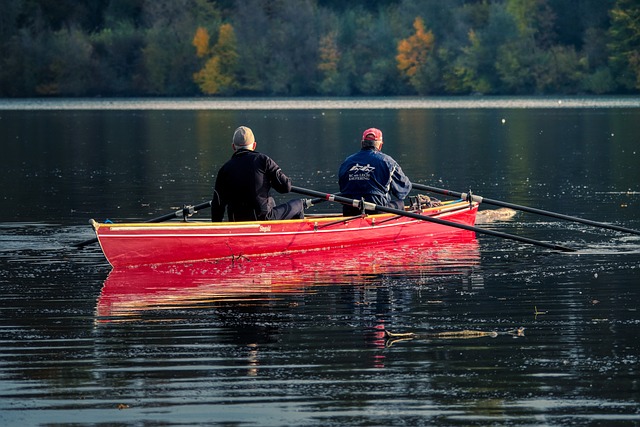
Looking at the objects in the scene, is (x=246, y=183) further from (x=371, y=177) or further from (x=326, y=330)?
(x=326, y=330)

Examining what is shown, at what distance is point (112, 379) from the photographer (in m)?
11.2

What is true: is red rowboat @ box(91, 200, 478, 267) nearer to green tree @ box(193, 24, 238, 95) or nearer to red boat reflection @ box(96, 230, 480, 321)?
red boat reflection @ box(96, 230, 480, 321)

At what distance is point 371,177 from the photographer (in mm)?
19094

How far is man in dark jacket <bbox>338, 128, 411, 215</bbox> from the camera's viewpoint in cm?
1911

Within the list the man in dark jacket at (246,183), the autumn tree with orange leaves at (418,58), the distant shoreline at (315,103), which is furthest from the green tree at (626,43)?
the man in dark jacket at (246,183)

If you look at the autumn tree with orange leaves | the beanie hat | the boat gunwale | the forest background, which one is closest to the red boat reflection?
the boat gunwale

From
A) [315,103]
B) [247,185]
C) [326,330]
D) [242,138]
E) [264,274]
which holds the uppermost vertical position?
[242,138]

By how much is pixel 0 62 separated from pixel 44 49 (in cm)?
396

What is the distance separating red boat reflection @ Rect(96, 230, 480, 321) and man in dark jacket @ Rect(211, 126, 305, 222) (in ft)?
1.98

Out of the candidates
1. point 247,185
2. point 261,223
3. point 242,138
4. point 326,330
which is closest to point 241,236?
point 261,223

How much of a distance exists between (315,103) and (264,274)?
330ft

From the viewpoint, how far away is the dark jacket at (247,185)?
57.8 ft

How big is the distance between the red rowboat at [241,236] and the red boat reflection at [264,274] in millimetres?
115

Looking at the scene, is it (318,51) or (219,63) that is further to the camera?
(219,63)
